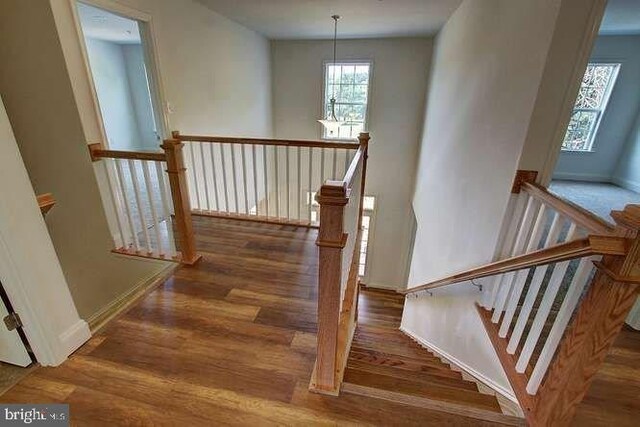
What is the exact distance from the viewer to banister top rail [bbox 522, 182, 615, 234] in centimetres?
109

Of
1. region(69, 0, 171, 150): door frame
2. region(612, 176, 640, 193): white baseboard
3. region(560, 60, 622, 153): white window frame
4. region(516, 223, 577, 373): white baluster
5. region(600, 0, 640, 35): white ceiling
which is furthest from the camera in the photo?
region(560, 60, 622, 153): white window frame

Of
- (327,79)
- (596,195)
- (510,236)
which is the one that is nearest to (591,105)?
(596,195)

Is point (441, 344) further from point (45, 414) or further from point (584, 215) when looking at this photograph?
point (45, 414)

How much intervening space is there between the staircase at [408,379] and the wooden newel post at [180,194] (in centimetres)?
153

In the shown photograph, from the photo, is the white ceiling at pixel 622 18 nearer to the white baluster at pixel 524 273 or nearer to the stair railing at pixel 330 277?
the white baluster at pixel 524 273

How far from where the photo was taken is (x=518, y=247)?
171cm

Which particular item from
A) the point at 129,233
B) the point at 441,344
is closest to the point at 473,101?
the point at 441,344

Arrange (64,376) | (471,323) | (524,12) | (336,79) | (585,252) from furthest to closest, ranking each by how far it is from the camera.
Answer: (336,79)
(471,323)
(524,12)
(64,376)
(585,252)

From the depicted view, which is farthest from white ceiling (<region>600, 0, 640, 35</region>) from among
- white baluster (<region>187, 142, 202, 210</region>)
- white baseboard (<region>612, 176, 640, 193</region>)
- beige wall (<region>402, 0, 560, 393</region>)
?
white baluster (<region>187, 142, 202, 210</region>)

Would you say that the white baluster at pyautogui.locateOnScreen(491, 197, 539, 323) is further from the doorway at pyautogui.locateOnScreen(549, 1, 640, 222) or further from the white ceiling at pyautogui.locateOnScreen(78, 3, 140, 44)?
the white ceiling at pyautogui.locateOnScreen(78, 3, 140, 44)

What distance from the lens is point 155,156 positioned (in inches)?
84.7

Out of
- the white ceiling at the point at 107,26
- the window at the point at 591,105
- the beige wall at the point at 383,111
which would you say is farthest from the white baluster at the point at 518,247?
the white ceiling at the point at 107,26

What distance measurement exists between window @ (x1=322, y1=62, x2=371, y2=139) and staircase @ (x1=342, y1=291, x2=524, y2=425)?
3.76 m

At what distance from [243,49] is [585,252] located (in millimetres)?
4822
